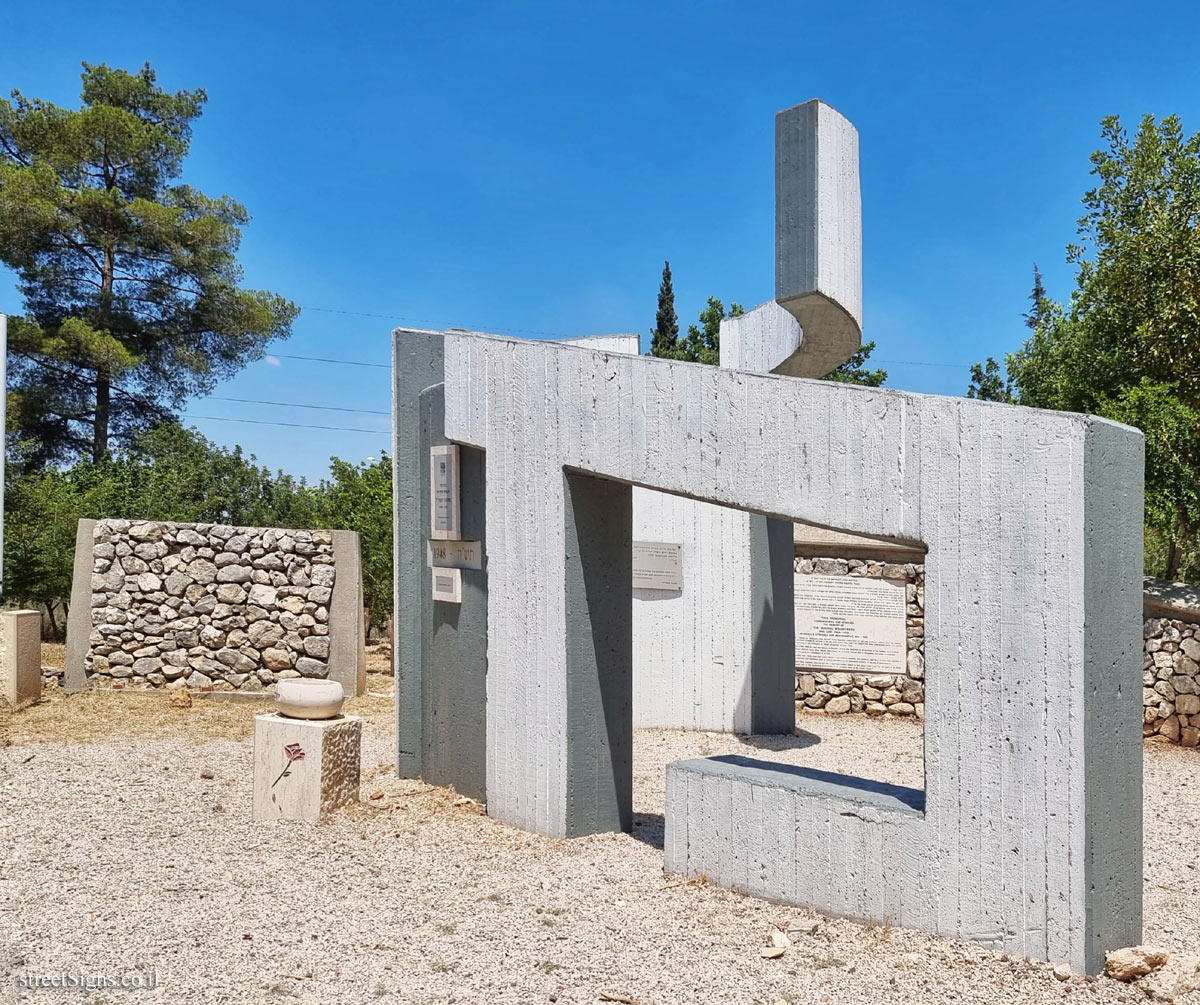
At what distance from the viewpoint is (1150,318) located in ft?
35.3

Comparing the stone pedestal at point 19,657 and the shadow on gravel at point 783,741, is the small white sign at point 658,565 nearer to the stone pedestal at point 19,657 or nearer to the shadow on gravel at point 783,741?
the shadow on gravel at point 783,741

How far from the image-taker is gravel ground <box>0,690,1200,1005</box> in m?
3.58

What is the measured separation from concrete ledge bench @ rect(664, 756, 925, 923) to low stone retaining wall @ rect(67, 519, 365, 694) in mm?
7140

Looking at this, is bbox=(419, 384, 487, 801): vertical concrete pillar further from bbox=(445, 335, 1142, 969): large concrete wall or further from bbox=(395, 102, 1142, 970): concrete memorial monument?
bbox=(445, 335, 1142, 969): large concrete wall

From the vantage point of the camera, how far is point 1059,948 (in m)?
3.65

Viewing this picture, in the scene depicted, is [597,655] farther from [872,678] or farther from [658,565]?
[872,678]

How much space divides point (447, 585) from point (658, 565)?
3781 millimetres

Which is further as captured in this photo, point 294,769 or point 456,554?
point 456,554

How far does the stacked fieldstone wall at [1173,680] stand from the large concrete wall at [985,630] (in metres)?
6.33

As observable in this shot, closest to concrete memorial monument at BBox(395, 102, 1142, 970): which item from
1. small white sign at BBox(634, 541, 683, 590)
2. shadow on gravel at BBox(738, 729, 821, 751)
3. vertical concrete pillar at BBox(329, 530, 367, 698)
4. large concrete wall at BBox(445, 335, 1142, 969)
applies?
large concrete wall at BBox(445, 335, 1142, 969)

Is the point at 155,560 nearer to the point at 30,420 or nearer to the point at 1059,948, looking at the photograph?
the point at 1059,948

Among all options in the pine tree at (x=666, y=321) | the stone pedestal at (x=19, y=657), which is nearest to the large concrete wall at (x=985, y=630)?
the stone pedestal at (x=19, y=657)

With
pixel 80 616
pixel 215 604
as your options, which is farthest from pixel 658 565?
pixel 80 616

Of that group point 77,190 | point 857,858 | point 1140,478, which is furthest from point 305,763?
point 77,190
